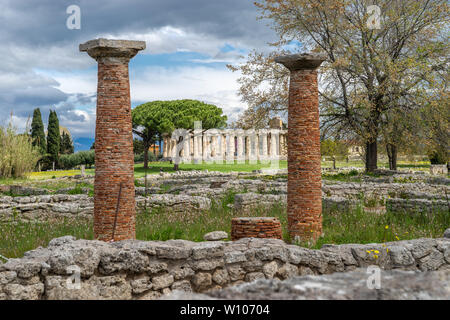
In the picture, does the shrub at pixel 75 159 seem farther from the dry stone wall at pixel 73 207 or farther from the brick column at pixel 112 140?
the brick column at pixel 112 140

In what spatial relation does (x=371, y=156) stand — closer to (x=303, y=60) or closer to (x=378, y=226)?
(x=378, y=226)

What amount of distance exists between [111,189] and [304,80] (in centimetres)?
471

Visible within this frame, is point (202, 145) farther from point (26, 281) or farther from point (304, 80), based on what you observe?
point (26, 281)

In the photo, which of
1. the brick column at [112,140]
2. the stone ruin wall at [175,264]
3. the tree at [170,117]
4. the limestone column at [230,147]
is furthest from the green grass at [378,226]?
the limestone column at [230,147]

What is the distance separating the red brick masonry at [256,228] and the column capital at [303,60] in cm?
336

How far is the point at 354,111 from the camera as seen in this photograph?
75.9ft

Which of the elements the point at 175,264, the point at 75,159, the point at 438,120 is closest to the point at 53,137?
the point at 75,159

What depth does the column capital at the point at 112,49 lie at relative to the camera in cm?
840

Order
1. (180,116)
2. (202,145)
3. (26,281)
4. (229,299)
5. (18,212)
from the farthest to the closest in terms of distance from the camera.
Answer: (202,145), (180,116), (18,212), (26,281), (229,299)

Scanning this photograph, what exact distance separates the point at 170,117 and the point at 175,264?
3734cm

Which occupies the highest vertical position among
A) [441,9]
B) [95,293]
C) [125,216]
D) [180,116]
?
[441,9]

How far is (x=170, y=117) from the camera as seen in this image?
140ft

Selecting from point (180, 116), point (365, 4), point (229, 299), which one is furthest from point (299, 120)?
point (180, 116)

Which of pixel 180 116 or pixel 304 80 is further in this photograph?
pixel 180 116
